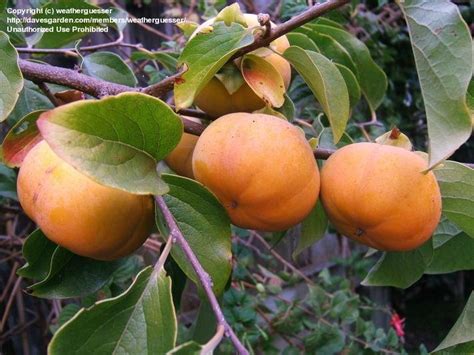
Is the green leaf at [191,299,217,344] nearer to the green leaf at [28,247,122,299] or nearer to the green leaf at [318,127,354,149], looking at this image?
the green leaf at [28,247,122,299]

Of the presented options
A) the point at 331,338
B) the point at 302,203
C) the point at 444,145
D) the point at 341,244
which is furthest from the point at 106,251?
the point at 341,244

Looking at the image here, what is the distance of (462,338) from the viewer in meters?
0.68

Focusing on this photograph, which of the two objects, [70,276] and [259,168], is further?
[70,276]

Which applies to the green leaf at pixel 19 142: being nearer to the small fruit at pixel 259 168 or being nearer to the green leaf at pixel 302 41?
the small fruit at pixel 259 168

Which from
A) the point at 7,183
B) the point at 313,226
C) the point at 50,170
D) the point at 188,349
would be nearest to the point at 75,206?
the point at 50,170


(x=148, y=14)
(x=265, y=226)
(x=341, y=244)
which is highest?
(x=265, y=226)

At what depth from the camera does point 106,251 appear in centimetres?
55

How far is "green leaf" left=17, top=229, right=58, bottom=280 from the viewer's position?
676 millimetres

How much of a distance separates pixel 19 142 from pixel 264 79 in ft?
0.98

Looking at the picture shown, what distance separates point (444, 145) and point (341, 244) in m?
2.19

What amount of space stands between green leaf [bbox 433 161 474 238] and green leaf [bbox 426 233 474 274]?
0.15m

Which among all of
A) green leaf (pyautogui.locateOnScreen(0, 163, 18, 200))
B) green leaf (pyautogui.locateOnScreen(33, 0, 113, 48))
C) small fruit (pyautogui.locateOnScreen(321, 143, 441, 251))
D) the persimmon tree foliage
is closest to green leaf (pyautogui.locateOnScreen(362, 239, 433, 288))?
the persimmon tree foliage

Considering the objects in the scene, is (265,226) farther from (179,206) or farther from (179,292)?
(179,292)

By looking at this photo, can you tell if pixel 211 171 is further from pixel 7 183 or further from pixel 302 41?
pixel 7 183
